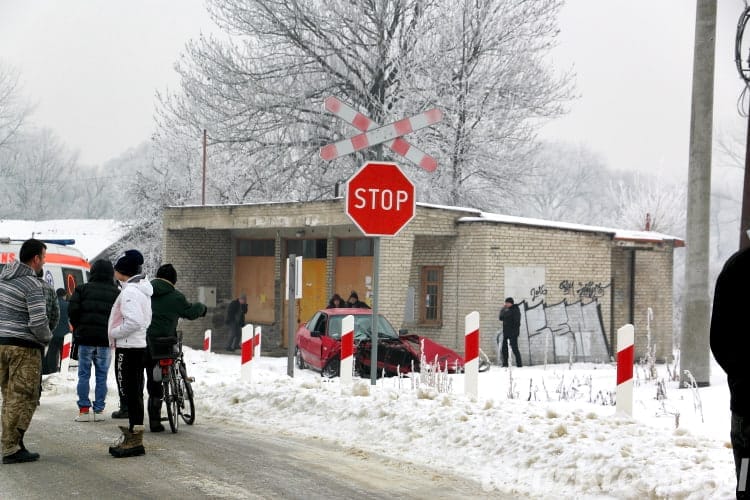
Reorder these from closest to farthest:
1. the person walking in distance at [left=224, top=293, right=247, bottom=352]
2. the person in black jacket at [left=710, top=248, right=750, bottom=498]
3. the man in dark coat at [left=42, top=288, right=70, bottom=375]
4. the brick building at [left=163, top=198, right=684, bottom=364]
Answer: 1. the person in black jacket at [left=710, top=248, right=750, bottom=498]
2. the man in dark coat at [left=42, top=288, right=70, bottom=375]
3. the brick building at [left=163, top=198, right=684, bottom=364]
4. the person walking in distance at [left=224, top=293, right=247, bottom=352]

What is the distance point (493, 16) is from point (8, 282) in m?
27.5

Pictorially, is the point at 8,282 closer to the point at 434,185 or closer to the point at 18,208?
the point at 434,185

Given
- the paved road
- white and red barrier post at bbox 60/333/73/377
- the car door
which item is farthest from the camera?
the car door

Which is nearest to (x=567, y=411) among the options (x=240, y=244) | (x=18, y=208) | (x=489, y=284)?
(x=489, y=284)

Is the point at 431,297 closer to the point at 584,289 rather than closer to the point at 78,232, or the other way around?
the point at 584,289

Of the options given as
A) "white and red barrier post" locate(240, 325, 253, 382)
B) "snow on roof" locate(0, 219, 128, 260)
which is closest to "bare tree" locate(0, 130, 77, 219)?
"snow on roof" locate(0, 219, 128, 260)

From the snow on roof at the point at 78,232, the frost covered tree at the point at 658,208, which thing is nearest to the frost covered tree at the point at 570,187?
the frost covered tree at the point at 658,208

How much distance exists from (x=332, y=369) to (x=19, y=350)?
460 inches

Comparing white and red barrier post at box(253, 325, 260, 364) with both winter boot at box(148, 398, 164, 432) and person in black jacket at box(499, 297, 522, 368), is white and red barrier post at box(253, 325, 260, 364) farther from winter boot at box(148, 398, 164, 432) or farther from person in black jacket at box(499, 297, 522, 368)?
winter boot at box(148, 398, 164, 432)

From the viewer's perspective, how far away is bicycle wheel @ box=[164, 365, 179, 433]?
36.1 feet

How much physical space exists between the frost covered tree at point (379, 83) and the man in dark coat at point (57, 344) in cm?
1513

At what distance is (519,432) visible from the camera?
944 centimetres

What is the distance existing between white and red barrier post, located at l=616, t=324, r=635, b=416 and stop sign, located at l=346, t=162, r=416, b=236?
2830mm

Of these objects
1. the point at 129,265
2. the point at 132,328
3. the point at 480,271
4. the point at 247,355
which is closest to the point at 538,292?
the point at 480,271
